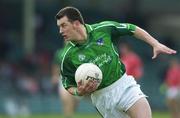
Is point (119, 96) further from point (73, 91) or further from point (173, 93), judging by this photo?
point (173, 93)

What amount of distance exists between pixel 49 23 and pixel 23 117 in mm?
7052

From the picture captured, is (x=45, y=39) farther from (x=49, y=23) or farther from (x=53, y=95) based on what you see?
(x=53, y=95)

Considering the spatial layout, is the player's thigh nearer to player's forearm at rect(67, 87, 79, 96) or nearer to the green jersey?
the green jersey

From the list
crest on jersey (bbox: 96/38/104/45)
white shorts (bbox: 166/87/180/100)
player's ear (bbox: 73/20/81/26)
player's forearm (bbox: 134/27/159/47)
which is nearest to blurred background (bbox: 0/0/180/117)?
white shorts (bbox: 166/87/180/100)

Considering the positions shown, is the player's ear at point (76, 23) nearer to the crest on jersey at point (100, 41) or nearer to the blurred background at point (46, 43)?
the crest on jersey at point (100, 41)

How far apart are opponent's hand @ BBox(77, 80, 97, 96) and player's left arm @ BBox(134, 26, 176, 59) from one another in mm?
815

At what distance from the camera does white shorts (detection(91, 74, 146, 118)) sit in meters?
10.1

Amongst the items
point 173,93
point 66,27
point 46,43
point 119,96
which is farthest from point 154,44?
point 46,43

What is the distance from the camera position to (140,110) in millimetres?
9984

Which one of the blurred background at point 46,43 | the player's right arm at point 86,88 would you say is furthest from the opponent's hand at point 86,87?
the blurred background at point 46,43

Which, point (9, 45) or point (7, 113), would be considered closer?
point (7, 113)

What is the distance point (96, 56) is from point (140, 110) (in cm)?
86

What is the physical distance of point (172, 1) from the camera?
111 feet

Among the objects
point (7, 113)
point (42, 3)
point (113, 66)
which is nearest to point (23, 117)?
point (7, 113)
